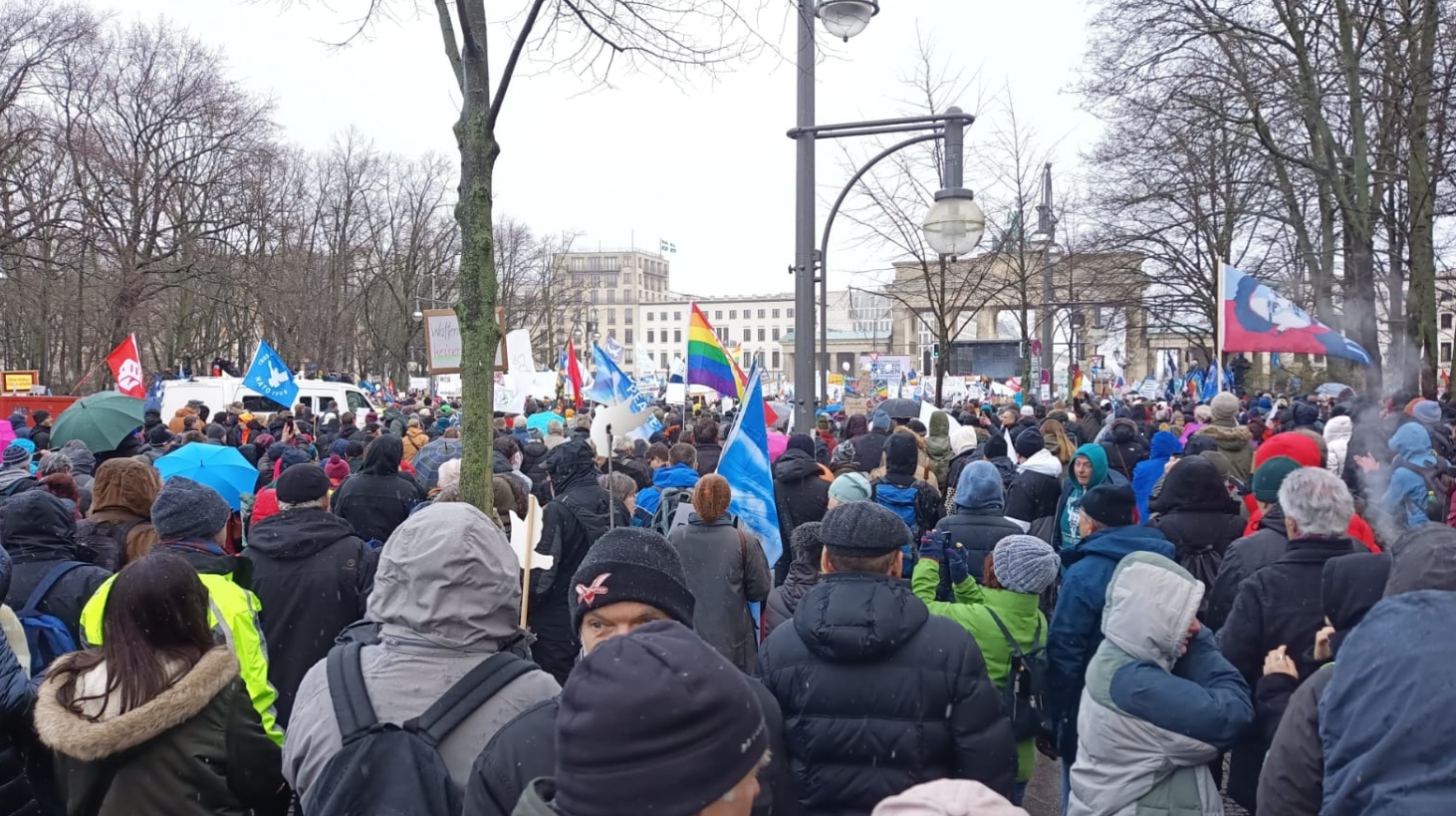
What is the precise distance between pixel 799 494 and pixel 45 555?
14.2 ft

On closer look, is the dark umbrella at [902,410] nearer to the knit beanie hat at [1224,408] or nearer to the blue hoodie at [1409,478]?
the knit beanie hat at [1224,408]

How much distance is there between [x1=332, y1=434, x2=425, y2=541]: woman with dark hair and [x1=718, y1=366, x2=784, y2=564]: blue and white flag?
214 cm

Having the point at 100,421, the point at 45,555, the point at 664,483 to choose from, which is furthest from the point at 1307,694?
the point at 100,421

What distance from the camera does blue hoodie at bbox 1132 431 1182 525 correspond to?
816cm

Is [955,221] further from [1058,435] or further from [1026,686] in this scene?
[1026,686]

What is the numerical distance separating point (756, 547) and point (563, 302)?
59612 mm

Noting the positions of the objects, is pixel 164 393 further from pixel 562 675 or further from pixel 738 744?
pixel 738 744

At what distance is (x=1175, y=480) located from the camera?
566 cm

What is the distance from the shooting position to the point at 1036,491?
24.1 feet

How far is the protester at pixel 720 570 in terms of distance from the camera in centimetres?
534

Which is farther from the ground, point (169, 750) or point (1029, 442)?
point (1029, 442)

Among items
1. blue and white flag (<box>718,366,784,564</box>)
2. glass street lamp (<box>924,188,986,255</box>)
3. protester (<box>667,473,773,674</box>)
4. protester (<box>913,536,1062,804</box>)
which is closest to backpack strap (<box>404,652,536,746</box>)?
protester (<box>913,536,1062,804</box>)

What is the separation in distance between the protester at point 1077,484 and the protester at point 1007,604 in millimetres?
2556

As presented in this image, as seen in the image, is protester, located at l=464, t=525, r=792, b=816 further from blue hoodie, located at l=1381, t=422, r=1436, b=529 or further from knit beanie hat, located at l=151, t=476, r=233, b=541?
blue hoodie, located at l=1381, t=422, r=1436, b=529
